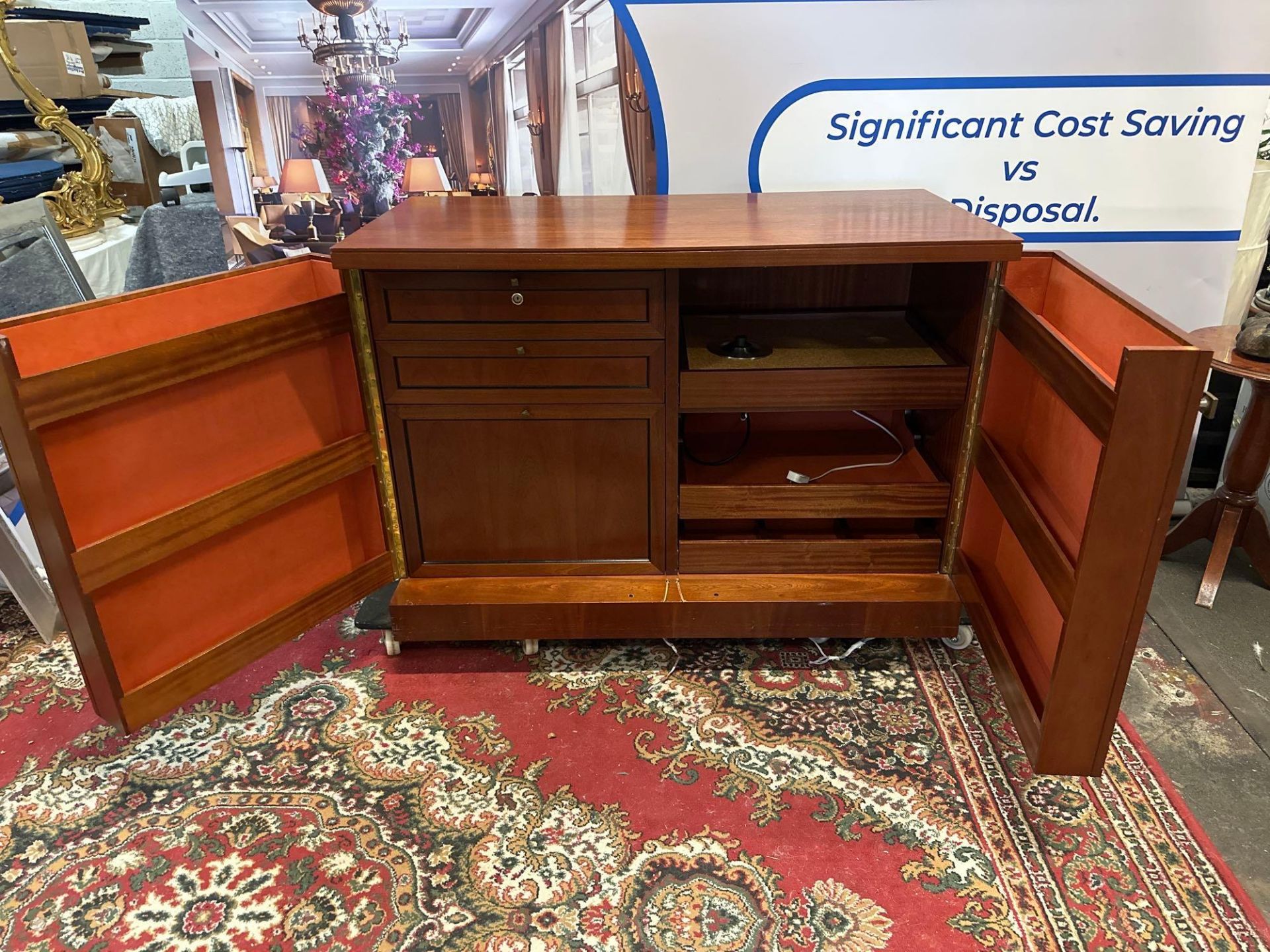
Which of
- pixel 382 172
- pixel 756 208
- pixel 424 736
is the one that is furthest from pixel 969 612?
pixel 382 172

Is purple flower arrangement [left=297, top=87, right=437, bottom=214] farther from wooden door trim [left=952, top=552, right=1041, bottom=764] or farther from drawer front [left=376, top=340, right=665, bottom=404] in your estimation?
wooden door trim [left=952, top=552, right=1041, bottom=764]

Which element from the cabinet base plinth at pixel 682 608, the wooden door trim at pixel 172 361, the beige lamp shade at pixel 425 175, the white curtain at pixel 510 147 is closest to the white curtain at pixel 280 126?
the beige lamp shade at pixel 425 175

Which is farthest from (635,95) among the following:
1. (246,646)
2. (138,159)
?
(138,159)

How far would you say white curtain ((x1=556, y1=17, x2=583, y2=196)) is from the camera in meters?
2.00

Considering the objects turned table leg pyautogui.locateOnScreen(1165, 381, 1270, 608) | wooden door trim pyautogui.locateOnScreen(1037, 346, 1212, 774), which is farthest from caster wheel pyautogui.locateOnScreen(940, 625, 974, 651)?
turned table leg pyautogui.locateOnScreen(1165, 381, 1270, 608)

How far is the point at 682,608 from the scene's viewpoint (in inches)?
68.0

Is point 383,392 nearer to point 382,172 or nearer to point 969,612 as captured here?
point 382,172

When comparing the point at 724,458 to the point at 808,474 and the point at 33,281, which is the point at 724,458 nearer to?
the point at 808,474

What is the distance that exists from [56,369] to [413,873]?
38.6 inches

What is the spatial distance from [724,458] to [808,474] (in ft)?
0.66

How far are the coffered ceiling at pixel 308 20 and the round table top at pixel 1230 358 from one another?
1703 mm

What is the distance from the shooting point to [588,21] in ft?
6.43

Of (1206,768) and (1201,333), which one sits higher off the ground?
(1201,333)

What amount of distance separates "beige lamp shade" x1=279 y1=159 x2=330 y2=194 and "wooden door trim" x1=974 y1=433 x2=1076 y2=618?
5.48 ft
